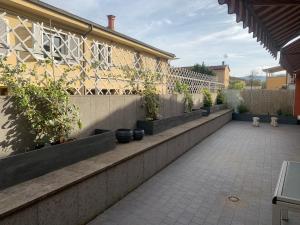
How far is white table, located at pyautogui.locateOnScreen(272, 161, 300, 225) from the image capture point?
2.72 meters

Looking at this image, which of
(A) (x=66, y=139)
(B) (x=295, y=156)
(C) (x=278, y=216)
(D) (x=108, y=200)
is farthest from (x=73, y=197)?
(B) (x=295, y=156)

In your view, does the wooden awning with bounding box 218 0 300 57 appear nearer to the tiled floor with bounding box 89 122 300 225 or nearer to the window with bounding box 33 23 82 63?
the tiled floor with bounding box 89 122 300 225

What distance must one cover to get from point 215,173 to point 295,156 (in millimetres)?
3244

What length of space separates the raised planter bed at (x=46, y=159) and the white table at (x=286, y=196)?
283 cm

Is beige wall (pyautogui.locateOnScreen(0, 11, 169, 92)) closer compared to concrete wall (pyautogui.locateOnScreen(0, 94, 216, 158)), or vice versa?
concrete wall (pyautogui.locateOnScreen(0, 94, 216, 158))

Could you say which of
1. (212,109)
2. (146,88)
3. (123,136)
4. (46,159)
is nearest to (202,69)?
(212,109)

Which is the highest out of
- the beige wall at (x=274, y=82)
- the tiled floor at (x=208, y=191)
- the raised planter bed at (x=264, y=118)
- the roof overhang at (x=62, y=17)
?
the roof overhang at (x=62, y=17)

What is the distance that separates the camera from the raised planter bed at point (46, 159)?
303 centimetres

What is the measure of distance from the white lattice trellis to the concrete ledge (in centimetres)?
165

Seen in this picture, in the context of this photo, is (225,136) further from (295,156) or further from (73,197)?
(73,197)

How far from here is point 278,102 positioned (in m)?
16.5


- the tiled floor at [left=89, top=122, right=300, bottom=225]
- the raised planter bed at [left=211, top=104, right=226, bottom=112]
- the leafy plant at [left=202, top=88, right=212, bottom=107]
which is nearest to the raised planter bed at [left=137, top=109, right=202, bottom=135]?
the tiled floor at [left=89, top=122, right=300, bottom=225]

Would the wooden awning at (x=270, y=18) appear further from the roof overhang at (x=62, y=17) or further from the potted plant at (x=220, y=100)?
the potted plant at (x=220, y=100)

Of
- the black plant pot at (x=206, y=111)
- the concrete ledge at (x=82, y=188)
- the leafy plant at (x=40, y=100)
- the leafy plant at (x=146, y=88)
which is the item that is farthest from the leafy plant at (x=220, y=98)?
the leafy plant at (x=40, y=100)
